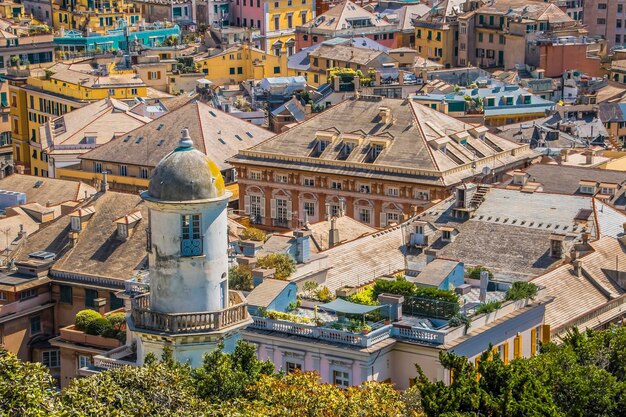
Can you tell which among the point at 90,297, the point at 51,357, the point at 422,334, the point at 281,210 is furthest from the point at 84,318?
the point at 281,210

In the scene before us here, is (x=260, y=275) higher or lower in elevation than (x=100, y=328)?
higher

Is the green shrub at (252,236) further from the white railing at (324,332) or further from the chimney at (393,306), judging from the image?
the chimney at (393,306)

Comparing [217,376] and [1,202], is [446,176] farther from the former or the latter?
[217,376]

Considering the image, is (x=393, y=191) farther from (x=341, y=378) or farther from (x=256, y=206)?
(x=341, y=378)

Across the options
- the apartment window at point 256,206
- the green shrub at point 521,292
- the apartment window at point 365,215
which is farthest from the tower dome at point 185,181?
the apartment window at point 256,206

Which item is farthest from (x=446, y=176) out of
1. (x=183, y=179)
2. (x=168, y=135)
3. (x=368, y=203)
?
(x=183, y=179)

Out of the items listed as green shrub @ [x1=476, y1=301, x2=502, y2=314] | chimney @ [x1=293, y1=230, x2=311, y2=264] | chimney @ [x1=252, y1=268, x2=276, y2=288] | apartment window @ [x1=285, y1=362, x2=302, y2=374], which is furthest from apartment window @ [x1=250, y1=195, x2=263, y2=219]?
apartment window @ [x1=285, y1=362, x2=302, y2=374]
